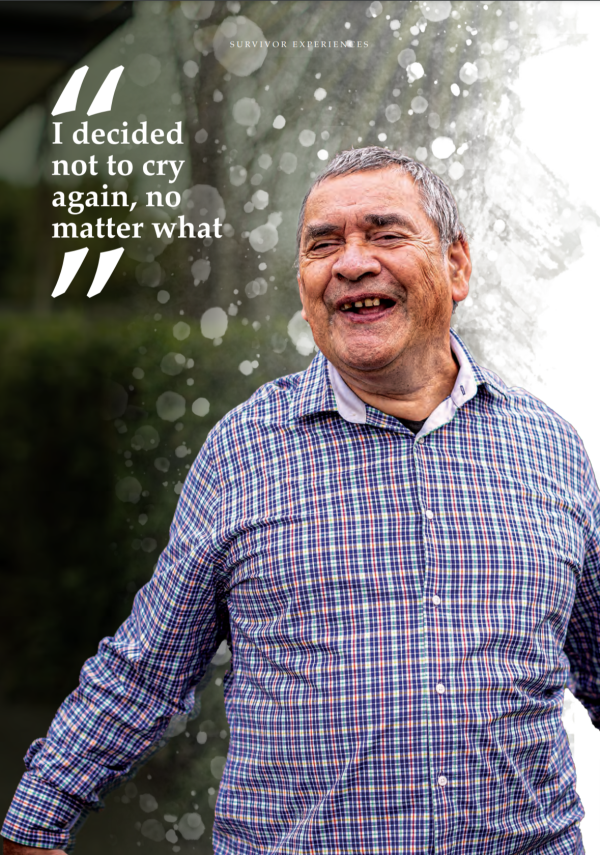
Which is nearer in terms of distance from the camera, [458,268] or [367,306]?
[367,306]

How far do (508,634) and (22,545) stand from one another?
1.24 m

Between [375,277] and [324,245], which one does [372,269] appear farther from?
[324,245]

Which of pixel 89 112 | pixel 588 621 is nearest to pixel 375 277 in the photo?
pixel 588 621

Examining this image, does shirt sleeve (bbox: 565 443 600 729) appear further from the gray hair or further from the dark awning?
the dark awning

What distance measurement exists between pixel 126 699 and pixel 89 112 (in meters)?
1.35

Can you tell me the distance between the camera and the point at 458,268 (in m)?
1.62

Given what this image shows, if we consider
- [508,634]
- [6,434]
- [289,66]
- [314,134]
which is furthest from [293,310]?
[508,634]

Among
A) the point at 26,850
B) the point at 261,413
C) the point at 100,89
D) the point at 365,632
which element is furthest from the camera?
the point at 100,89

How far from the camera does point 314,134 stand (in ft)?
6.81

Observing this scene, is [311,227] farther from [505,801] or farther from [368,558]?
[505,801]

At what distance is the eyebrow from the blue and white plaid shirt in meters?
0.26

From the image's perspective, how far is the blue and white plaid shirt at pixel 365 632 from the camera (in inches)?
53.8

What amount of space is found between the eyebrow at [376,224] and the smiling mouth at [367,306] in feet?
0.42

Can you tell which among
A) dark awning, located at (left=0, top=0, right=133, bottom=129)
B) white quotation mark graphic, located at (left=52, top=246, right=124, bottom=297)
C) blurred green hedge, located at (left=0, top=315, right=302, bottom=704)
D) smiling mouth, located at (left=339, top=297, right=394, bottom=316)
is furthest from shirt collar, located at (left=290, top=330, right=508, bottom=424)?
dark awning, located at (left=0, top=0, right=133, bottom=129)
